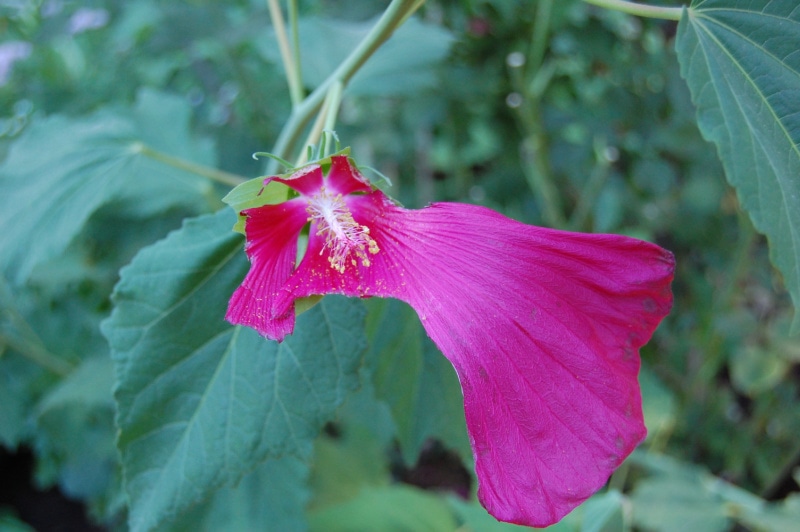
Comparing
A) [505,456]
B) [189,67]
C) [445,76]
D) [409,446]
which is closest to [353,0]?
[445,76]

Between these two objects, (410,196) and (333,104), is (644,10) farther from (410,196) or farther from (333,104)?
(410,196)

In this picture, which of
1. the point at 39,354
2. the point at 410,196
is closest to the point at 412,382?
the point at 410,196

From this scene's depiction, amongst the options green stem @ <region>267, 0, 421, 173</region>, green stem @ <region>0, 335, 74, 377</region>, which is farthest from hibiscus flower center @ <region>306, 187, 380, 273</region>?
green stem @ <region>0, 335, 74, 377</region>

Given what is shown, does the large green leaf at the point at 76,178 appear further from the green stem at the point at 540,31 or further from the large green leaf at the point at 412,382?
the green stem at the point at 540,31

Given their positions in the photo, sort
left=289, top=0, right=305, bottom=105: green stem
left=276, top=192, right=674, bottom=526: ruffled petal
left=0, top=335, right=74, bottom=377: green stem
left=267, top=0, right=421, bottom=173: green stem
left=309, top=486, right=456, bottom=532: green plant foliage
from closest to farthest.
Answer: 1. left=276, top=192, right=674, bottom=526: ruffled petal
2. left=267, top=0, right=421, bottom=173: green stem
3. left=289, top=0, right=305, bottom=105: green stem
4. left=309, top=486, right=456, bottom=532: green plant foliage
5. left=0, top=335, right=74, bottom=377: green stem

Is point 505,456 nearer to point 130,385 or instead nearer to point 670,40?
point 130,385

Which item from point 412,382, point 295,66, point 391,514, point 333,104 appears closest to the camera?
point 333,104

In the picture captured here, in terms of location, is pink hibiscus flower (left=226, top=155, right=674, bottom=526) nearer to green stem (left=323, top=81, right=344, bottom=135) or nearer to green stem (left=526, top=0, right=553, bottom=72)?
green stem (left=323, top=81, right=344, bottom=135)
